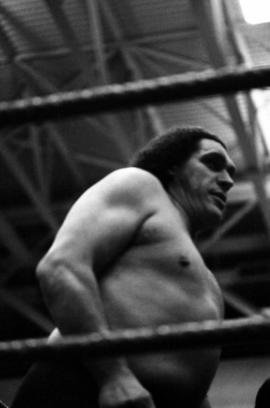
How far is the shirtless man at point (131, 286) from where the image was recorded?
1.79m

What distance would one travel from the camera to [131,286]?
1.93 metres

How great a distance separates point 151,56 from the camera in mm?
8672

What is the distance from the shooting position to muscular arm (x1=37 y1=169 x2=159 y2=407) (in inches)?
69.9

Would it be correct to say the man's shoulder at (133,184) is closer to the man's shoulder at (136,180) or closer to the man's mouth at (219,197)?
the man's shoulder at (136,180)

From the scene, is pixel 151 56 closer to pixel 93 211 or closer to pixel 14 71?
pixel 14 71

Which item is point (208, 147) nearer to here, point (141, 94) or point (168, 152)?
point (168, 152)

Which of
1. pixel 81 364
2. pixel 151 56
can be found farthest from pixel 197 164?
pixel 151 56

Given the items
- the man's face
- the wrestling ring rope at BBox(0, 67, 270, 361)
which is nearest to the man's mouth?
the man's face

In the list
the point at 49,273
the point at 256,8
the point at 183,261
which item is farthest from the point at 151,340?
the point at 256,8

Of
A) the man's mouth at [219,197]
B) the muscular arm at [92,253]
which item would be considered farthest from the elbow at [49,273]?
the man's mouth at [219,197]

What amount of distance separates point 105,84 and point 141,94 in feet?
23.1

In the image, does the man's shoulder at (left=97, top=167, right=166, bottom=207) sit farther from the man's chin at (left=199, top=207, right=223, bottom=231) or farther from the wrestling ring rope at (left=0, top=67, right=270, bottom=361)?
the wrestling ring rope at (left=0, top=67, right=270, bottom=361)

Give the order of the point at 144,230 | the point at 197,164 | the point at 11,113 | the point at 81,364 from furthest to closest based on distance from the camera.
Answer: the point at 197,164 → the point at 144,230 → the point at 81,364 → the point at 11,113

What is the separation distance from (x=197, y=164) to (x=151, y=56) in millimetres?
6523
